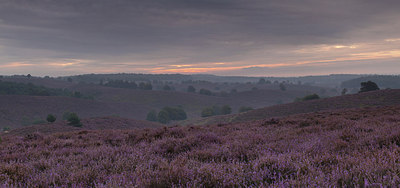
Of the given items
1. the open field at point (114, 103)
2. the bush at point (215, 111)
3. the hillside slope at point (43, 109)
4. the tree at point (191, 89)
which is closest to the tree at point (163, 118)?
the bush at point (215, 111)

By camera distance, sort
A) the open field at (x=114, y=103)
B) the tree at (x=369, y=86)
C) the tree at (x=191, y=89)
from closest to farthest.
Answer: the tree at (x=369, y=86) → the open field at (x=114, y=103) → the tree at (x=191, y=89)

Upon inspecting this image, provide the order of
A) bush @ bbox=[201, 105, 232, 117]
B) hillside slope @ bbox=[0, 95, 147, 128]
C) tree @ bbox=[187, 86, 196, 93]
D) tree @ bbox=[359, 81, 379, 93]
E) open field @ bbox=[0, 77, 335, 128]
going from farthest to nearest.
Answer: tree @ bbox=[187, 86, 196, 93] → bush @ bbox=[201, 105, 232, 117] → open field @ bbox=[0, 77, 335, 128] → hillside slope @ bbox=[0, 95, 147, 128] → tree @ bbox=[359, 81, 379, 93]

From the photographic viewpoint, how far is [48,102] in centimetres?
9800

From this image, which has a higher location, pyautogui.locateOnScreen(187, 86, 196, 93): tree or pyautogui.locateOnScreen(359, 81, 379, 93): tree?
pyautogui.locateOnScreen(359, 81, 379, 93): tree

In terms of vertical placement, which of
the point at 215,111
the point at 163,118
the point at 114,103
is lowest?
the point at 163,118

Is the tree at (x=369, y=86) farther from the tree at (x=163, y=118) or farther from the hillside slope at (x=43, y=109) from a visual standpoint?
the hillside slope at (x=43, y=109)

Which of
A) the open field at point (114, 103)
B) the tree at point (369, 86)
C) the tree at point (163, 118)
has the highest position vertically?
the tree at point (369, 86)

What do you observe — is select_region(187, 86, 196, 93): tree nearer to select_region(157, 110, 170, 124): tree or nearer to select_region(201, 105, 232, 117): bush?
select_region(201, 105, 232, 117): bush

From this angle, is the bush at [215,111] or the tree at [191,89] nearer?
the bush at [215,111]

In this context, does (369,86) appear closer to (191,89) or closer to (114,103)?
(114,103)

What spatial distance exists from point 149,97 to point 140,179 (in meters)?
150

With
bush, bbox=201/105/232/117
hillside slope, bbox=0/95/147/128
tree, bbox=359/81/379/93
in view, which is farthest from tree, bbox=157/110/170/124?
tree, bbox=359/81/379/93

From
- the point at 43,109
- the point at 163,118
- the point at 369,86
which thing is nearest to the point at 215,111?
the point at 163,118

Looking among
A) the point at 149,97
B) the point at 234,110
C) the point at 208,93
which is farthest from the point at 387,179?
the point at 208,93
